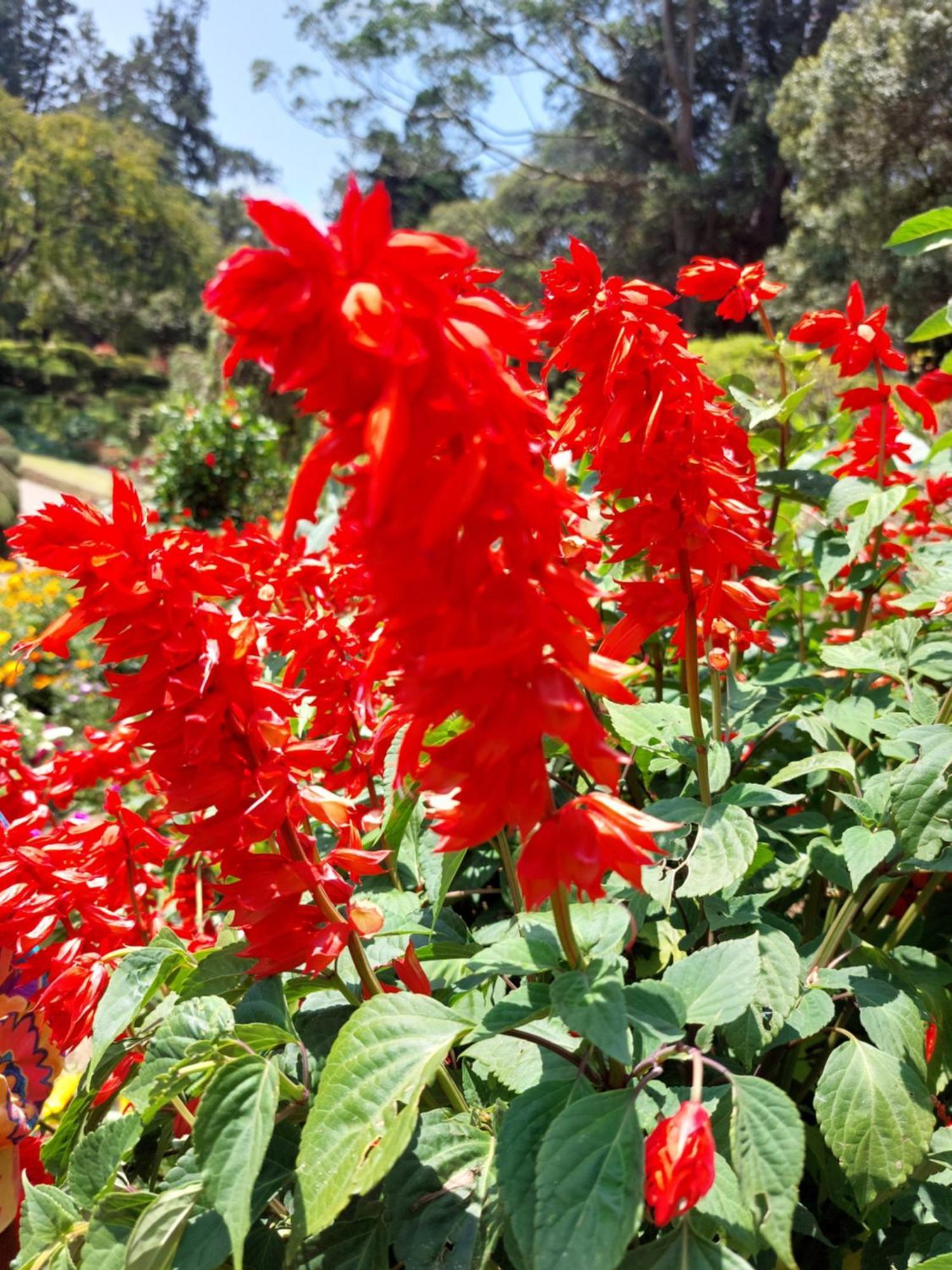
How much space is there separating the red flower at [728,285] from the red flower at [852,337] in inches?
3.5

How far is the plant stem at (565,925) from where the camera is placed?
69 centimetres

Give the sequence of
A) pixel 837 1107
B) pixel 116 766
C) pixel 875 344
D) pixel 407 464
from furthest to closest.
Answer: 1. pixel 875 344
2. pixel 116 766
3. pixel 837 1107
4. pixel 407 464

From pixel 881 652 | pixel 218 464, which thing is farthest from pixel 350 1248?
pixel 218 464

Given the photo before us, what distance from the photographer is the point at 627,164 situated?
1981 centimetres

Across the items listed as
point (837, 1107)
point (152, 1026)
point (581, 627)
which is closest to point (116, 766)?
point (152, 1026)

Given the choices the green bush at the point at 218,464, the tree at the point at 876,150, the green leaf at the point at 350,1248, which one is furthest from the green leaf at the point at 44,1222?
the tree at the point at 876,150

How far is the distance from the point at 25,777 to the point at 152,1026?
55cm

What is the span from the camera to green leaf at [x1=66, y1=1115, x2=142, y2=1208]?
0.80m

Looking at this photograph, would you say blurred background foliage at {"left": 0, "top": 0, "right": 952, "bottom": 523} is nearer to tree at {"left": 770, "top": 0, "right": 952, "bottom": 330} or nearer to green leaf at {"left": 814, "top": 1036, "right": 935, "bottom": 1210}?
tree at {"left": 770, "top": 0, "right": 952, "bottom": 330}

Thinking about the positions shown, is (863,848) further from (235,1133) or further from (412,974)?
(235,1133)

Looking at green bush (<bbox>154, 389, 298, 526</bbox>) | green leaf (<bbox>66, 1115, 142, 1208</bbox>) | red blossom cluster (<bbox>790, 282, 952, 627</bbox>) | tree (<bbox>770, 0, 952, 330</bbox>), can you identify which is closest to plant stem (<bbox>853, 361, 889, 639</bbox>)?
red blossom cluster (<bbox>790, 282, 952, 627</bbox>)

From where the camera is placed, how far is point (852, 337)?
1.50 m

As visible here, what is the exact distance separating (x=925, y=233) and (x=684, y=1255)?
55.4 inches

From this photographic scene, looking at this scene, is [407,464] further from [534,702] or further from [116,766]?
[116,766]
